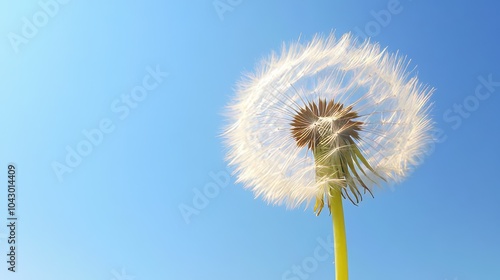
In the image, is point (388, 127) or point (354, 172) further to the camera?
point (388, 127)

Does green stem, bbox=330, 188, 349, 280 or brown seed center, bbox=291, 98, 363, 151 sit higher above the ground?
brown seed center, bbox=291, 98, 363, 151

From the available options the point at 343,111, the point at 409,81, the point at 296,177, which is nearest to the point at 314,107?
the point at 343,111

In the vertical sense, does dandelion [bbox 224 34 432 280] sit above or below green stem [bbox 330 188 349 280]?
above

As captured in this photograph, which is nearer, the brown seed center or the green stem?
the green stem

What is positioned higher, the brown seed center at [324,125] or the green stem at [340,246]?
the brown seed center at [324,125]

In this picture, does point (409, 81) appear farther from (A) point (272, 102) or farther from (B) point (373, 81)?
(A) point (272, 102)

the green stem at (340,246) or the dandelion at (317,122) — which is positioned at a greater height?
the dandelion at (317,122)

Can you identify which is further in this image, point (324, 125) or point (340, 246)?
point (324, 125)

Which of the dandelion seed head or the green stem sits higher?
the dandelion seed head

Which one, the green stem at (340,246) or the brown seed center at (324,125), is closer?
the green stem at (340,246)

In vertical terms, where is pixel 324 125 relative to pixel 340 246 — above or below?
above

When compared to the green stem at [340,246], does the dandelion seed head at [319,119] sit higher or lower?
higher
